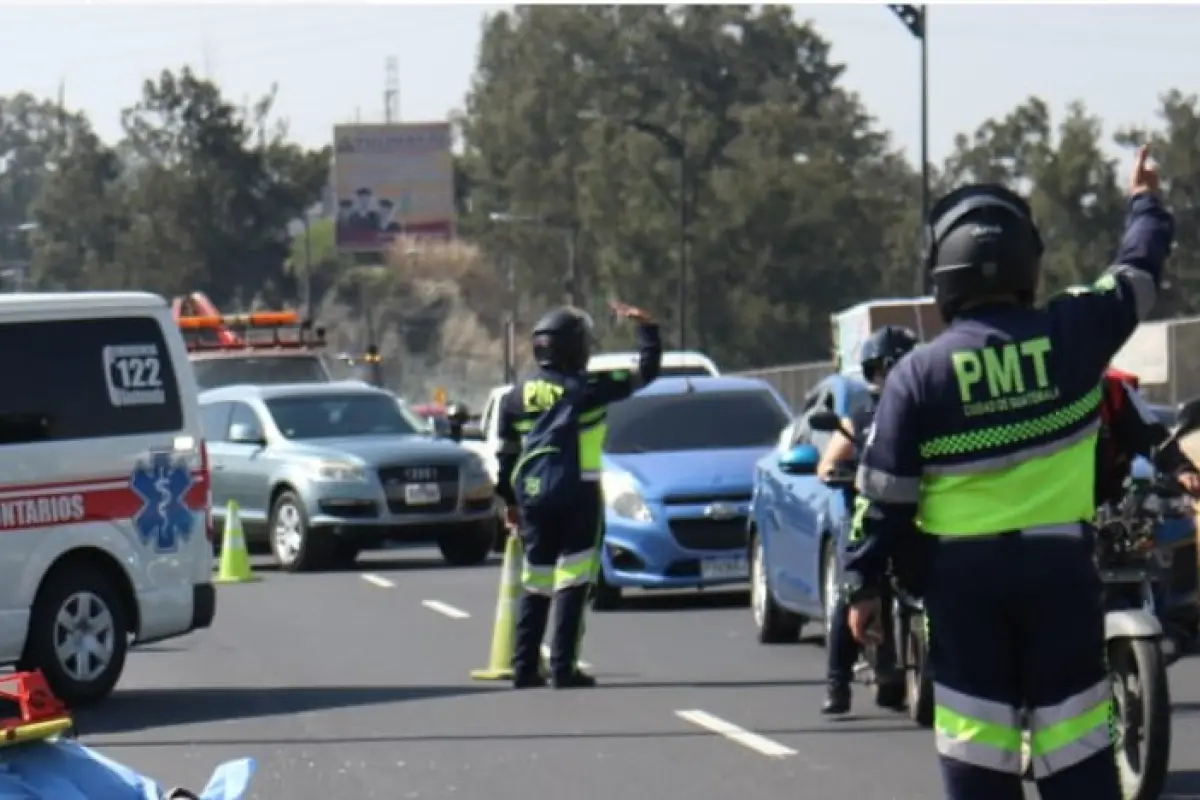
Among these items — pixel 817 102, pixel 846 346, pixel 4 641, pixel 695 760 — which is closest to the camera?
pixel 695 760

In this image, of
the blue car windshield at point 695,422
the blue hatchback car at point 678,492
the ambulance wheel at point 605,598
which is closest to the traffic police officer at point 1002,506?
the blue hatchback car at point 678,492

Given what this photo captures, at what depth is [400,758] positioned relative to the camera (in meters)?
12.5

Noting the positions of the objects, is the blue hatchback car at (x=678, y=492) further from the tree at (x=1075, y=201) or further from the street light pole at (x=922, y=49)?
the tree at (x=1075, y=201)

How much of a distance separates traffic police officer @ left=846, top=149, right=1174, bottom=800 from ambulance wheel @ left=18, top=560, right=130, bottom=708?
8228 mm

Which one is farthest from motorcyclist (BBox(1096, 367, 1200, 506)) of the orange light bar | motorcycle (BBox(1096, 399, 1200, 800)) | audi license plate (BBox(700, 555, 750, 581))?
the orange light bar

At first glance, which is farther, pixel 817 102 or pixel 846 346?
pixel 817 102

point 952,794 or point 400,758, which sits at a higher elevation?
point 952,794

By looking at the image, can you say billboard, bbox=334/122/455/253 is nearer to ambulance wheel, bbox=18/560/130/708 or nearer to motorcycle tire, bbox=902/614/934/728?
ambulance wheel, bbox=18/560/130/708

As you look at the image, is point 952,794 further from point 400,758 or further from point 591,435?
point 591,435

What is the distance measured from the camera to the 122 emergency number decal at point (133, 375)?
50.4 feet

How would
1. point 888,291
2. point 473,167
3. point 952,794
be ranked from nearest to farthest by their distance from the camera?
point 952,794
point 888,291
point 473,167

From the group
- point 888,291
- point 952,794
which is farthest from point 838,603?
point 888,291

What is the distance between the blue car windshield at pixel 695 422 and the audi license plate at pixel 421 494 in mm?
5197

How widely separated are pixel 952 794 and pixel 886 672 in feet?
19.4
